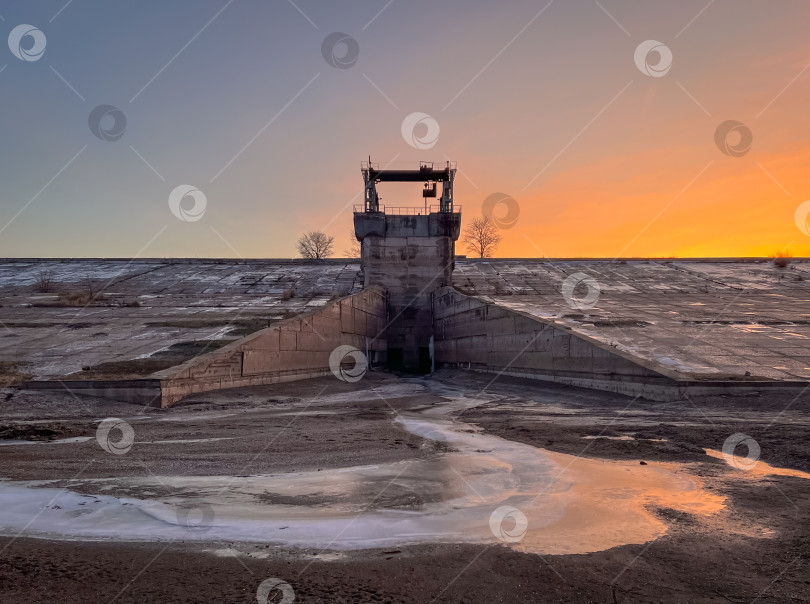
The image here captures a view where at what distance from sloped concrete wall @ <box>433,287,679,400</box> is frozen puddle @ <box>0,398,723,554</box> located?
26.7ft

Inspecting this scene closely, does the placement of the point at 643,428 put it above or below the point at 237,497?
below

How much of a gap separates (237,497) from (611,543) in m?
3.59

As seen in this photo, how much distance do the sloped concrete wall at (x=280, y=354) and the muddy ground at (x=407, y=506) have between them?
1.56 m

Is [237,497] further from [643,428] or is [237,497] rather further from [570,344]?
[570,344]

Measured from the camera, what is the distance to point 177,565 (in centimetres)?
364

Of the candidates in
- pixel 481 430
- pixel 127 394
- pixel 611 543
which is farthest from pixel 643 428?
pixel 127 394

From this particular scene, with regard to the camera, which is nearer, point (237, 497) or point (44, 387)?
point (237, 497)

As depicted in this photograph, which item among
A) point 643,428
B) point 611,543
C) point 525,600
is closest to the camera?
point 525,600

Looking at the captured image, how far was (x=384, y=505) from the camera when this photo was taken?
504 centimetres

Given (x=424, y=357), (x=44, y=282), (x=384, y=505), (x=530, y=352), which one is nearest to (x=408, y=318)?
(x=424, y=357)

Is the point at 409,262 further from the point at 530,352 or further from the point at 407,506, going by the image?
the point at 407,506

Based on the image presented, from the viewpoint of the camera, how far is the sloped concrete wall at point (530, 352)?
1467cm

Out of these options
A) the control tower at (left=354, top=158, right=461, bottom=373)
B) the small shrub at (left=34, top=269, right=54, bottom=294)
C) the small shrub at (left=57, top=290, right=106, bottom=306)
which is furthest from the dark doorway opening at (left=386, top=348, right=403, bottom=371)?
the small shrub at (left=34, top=269, right=54, bottom=294)

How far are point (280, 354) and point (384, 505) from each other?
48.4ft
